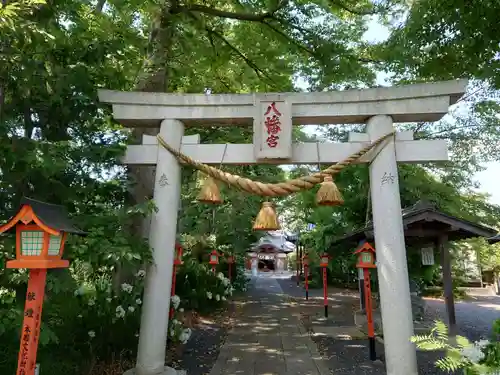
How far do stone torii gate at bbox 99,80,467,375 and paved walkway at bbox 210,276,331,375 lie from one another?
1.61 m

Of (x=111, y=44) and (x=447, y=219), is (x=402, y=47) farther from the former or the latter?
(x=111, y=44)

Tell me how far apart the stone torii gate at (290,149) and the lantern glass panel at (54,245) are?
1803 millimetres

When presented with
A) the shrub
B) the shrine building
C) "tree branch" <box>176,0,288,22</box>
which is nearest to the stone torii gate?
the shrub

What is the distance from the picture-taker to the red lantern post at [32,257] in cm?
308

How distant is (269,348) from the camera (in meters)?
7.32

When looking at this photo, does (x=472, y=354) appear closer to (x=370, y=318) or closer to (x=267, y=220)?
(x=267, y=220)

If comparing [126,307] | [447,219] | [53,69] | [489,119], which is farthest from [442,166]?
[53,69]

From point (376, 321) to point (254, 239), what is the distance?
1065 cm

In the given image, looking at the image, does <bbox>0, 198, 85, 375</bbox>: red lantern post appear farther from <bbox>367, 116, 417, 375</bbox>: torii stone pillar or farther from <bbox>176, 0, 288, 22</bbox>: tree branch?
<bbox>176, 0, 288, 22</bbox>: tree branch

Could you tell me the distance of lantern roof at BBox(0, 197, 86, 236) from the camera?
3.11 metres

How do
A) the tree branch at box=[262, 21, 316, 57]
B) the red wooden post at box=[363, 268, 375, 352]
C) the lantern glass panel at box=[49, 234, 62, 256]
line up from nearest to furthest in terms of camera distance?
the lantern glass panel at box=[49, 234, 62, 256]
the red wooden post at box=[363, 268, 375, 352]
the tree branch at box=[262, 21, 316, 57]

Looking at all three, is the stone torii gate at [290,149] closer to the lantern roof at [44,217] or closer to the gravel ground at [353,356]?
the gravel ground at [353,356]

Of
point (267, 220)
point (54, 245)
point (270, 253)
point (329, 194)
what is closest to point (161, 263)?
point (267, 220)

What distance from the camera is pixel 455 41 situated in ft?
20.4
